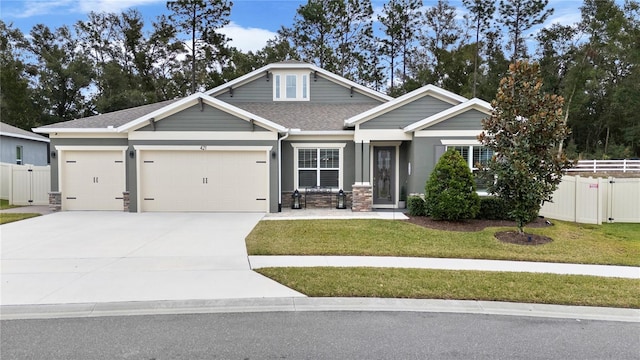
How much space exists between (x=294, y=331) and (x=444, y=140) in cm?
1068

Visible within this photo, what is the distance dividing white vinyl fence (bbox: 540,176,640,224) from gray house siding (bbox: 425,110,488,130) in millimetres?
3288

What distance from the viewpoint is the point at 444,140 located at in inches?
538

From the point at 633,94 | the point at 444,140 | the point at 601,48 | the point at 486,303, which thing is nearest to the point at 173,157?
the point at 444,140

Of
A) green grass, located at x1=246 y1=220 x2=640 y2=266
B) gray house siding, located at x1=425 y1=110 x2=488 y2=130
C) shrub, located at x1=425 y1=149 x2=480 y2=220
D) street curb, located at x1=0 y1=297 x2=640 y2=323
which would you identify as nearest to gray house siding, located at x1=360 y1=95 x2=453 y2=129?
gray house siding, located at x1=425 y1=110 x2=488 y2=130

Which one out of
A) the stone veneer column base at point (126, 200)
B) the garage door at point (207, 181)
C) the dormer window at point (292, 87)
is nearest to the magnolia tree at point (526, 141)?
the garage door at point (207, 181)

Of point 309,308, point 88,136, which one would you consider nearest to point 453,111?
point 309,308

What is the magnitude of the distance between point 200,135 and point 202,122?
1.52 ft

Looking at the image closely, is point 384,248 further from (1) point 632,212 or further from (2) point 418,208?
(1) point 632,212

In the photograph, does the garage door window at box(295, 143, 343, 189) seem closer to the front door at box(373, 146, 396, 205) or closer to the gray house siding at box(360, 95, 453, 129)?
the front door at box(373, 146, 396, 205)

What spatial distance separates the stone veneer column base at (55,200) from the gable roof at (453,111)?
510 inches

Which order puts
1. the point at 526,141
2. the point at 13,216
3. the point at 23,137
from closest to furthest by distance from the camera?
1. the point at 526,141
2. the point at 13,216
3. the point at 23,137

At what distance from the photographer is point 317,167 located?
50.8ft

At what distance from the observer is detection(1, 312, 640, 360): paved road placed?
4.02 metres

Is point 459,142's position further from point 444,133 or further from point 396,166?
point 396,166
